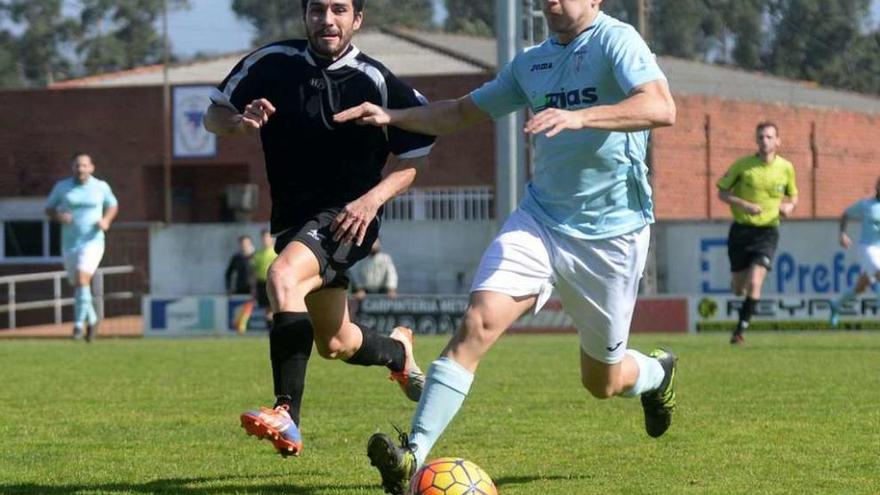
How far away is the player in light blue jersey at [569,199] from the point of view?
21.9ft

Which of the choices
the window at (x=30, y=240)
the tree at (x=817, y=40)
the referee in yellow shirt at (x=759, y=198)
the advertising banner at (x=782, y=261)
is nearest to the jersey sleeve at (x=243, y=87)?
the referee in yellow shirt at (x=759, y=198)

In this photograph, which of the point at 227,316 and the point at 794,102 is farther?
the point at 794,102

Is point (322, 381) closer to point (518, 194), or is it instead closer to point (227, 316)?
point (518, 194)

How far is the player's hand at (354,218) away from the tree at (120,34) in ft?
214

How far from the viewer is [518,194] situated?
83.9 ft

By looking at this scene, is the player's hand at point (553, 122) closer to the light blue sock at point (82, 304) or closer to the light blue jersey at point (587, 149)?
Result: the light blue jersey at point (587, 149)

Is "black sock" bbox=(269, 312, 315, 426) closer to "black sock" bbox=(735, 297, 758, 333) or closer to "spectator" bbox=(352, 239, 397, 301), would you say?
"black sock" bbox=(735, 297, 758, 333)

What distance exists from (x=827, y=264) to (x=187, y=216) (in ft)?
69.9

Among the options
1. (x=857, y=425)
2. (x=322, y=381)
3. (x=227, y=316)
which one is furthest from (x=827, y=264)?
(x=857, y=425)

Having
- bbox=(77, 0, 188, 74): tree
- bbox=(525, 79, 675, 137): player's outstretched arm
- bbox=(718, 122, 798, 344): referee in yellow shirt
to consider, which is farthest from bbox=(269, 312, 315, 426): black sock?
bbox=(77, 0, 188, 74): tree

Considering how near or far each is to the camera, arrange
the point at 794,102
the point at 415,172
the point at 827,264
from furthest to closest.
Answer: the point at 794,102
the point at 827,264
the point at 415,172

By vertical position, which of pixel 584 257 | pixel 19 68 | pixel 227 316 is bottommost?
pixel 227 316

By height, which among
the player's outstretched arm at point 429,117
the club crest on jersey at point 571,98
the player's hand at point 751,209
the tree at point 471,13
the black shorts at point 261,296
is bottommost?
the black shorts at point 261,296

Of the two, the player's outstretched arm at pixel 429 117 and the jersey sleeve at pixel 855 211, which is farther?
the jersey sleeve at pixel 855 211
